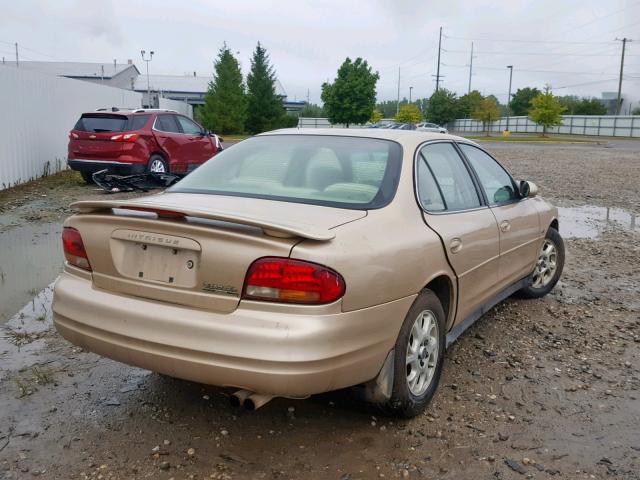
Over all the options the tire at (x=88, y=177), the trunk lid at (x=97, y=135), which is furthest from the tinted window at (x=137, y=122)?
the tire at (x=88, y=177)

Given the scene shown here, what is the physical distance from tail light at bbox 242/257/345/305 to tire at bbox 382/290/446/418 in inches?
25.1

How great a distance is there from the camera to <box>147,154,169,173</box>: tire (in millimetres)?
12977

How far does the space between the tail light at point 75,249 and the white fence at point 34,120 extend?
9.61 m

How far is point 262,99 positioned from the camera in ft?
156

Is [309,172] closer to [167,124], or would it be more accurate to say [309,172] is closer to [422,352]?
[422,352]

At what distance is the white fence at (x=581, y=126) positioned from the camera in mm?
63156

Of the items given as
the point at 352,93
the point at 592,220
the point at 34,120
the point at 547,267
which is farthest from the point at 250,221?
the point at 352,93

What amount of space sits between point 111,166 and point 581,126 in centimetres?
6632

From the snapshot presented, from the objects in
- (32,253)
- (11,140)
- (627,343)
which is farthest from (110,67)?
(627,343)

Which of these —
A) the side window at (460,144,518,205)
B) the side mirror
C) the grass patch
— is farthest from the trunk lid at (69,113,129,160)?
the side mirror

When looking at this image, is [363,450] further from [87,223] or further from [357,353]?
[87,223]

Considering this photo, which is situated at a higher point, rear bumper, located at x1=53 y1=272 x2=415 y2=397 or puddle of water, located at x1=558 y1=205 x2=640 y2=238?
rear bumper, located at x1=53 y1=272 x2=415 y2=397

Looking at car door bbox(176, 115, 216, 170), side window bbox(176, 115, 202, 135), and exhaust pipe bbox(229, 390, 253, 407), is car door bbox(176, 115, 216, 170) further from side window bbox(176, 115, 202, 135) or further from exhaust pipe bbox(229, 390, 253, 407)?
exhaust pipe bbox(229, 390, 253, 407)

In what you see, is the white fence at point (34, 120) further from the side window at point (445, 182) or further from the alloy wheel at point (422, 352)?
the alloy wheel at point (422, 352)
